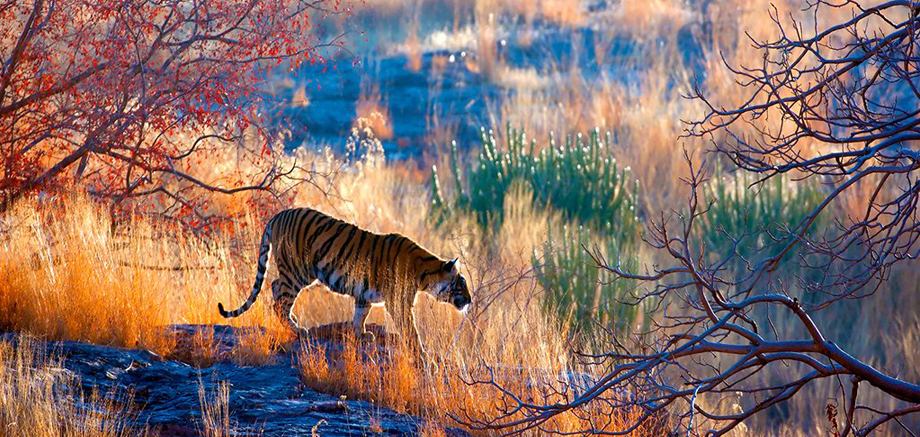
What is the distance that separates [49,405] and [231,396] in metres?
1.00

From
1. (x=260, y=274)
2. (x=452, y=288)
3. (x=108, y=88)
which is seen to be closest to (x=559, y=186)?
(x=108, y=88)

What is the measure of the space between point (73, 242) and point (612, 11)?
2271 cm

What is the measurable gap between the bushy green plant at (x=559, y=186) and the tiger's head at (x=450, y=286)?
6201 millimetres

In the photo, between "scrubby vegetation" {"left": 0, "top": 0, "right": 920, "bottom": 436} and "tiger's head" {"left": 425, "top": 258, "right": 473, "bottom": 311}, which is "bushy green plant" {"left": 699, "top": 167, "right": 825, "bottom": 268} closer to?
"scrubby vegetation" {"left": 0, "top": 0, "right": 920, "bottom": 436}

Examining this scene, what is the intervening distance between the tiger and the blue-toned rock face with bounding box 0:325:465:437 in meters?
0.74

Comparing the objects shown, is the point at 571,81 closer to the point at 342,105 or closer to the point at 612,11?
the point at 342,105

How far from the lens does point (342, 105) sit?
2023 cm

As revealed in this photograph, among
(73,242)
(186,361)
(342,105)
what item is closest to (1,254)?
(73,242)

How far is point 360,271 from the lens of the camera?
6.44m

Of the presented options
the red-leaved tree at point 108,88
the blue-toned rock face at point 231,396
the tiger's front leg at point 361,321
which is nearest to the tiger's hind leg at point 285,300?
the tiger's front leg at point 361,321

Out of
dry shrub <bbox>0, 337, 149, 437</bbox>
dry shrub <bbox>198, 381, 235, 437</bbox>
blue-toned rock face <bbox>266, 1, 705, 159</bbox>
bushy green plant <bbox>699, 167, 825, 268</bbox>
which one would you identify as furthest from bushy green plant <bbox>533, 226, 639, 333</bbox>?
blue-toned rock face <bbox>266, 1, 705, 159</bbox>

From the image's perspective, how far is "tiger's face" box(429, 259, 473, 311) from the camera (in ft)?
20.9

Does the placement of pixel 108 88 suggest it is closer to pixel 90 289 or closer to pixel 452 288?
pixel 90 289

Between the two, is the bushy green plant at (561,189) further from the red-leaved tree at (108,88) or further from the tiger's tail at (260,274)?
the tiger's tail at (260,274)
